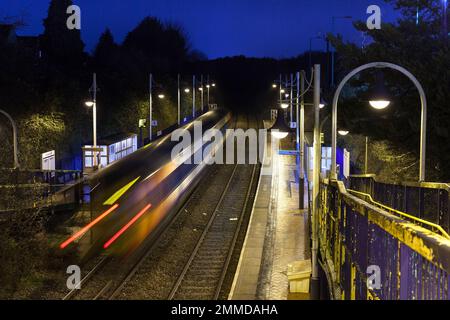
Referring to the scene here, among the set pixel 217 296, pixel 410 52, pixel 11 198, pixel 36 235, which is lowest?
pixel 217 296

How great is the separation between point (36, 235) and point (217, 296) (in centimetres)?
538

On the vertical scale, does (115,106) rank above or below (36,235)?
above

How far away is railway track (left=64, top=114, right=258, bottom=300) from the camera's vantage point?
1429cm

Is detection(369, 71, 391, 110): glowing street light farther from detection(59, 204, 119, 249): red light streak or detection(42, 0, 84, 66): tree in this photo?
detection(42, 0, 84, 66): tree

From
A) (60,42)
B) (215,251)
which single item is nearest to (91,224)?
(215,251)

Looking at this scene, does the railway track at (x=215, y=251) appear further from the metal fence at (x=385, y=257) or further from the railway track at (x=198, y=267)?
the metal fence at (x=385, y=257)

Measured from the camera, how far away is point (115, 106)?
155 ft

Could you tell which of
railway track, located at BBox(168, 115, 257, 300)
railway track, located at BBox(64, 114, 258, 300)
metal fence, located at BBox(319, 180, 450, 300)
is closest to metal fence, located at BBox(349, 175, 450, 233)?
metal fence, located at BBox(319, 180, 450, 300)

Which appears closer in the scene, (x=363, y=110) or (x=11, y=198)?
(x=11, y=198)

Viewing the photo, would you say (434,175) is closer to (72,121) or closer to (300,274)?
(300,274)

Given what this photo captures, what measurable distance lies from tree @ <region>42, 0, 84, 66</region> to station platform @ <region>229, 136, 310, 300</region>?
94.6ft

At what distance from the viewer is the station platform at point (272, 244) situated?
1406cm
